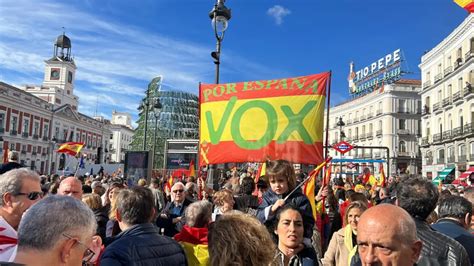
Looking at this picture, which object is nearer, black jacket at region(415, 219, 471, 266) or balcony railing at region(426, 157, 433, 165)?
black jacket at region(415, 219, 471, 266)

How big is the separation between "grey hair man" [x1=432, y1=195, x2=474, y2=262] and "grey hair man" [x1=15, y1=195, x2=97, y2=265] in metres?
2.95

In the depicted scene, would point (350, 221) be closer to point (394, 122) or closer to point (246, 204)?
point (246, 204)

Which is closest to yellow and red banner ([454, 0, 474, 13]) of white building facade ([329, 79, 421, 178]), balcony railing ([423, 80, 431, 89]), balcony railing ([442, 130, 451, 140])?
balcony railing ([442, 130, 451, 140])

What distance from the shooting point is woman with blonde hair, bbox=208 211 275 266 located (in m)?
2.35

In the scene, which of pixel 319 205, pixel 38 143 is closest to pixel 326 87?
pixel 319 205

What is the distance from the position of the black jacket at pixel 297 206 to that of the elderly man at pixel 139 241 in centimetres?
114

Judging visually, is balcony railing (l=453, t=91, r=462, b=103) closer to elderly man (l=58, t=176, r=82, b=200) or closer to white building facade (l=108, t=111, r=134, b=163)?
elderly man (l=58, t=176, r=82, b=200)

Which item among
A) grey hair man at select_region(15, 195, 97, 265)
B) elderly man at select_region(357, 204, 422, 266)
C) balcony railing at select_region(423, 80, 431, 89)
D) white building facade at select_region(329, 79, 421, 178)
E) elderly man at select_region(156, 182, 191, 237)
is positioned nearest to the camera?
grey hair man at select_region(15, 195, 97, 265)

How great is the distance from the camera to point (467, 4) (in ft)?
24.3

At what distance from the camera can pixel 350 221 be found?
14.6ft

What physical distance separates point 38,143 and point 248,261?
6744 cm

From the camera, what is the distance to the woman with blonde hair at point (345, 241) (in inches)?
167

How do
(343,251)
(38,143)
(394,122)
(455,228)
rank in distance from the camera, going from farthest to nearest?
1. (38,143)
2. (394,122)
3. (343,251)
4. (455,228)

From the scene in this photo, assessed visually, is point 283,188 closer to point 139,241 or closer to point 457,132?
point 139,241
